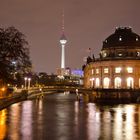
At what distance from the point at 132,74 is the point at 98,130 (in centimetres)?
14490

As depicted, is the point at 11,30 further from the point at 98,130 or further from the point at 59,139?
the point at 59,139

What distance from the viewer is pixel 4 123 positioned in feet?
192

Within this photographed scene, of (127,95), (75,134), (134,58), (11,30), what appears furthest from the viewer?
(134,58)

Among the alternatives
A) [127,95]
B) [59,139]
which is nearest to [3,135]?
[59,139]

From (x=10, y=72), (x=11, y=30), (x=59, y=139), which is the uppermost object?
(x=11, y=30)

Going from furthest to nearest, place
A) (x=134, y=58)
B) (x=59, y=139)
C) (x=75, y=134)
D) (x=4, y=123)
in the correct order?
(x=134, y=58)
(x=4, y=123)
(x=75, y=134)
(x=59, y=139)

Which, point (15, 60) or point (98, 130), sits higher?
point (15, 60)

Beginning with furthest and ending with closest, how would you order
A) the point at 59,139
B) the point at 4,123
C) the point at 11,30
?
1. the point at 11,30
2. the point at 4,123
3. the point at 59,139

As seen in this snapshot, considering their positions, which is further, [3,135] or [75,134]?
[75,134]

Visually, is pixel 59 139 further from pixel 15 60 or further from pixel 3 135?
pixel 15 60

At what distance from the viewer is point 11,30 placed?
89.6 meters

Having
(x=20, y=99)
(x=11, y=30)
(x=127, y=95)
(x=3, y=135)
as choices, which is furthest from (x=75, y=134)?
(x=127, y=95)

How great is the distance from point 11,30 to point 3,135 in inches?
1794

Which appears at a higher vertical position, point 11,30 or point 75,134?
point 11,30
